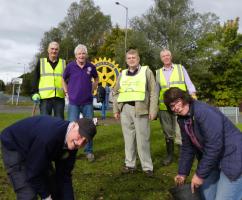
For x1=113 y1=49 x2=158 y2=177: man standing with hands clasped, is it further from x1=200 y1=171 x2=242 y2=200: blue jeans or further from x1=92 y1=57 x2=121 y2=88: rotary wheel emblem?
x1=92 y1=57 x2=121 y2=88: rotary wheel emblem

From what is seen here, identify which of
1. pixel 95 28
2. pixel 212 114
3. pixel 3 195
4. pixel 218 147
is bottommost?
pixel 3 195

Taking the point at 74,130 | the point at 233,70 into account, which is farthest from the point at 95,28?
the point at 74,130

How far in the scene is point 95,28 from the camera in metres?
68.2

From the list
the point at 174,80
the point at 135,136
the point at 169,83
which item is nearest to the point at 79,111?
the point at 135,136

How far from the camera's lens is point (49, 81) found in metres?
7.70

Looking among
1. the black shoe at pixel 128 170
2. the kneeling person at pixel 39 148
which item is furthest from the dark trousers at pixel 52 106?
the kneeling person at pixel 39 148

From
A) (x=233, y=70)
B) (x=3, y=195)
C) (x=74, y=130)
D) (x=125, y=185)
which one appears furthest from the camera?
(x=233, y=70)

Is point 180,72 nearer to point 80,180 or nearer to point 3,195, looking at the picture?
point 80,180

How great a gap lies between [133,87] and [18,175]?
3.23 m

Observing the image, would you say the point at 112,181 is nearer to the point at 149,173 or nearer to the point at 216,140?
the point at 149,173

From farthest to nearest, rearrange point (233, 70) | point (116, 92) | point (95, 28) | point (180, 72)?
point (95, 28) < point (233, 70) < point (180, 72) < point (116, 92)

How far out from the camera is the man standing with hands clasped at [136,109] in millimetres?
6605

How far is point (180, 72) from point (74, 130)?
4.33 m

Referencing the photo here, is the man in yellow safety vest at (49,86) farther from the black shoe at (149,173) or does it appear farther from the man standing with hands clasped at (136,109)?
the black shoe at (149,173)
